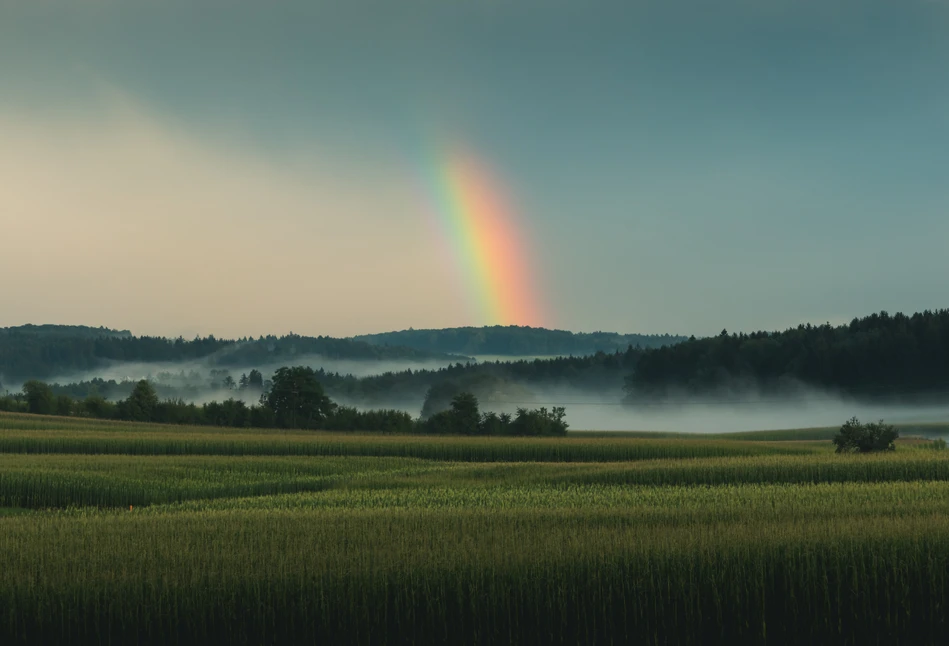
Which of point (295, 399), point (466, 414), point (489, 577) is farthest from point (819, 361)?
point (489, 577)

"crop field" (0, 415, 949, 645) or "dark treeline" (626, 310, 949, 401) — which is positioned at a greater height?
"dark treeline" (626, 310, 949, 401)

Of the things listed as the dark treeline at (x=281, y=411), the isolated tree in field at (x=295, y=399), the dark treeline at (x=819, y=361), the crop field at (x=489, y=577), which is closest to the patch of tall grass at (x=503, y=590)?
the crop field at (x=489, y=577)

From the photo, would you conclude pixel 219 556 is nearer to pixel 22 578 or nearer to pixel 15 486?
pixel 22 578

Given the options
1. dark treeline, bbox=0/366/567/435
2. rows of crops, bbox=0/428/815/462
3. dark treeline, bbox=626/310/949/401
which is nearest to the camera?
rows of crops, bbox=0/428/815/462

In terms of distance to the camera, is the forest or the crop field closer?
the crop field

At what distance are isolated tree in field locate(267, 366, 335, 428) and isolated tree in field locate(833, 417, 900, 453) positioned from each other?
171 feet

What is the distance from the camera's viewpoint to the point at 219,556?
15.2 meters

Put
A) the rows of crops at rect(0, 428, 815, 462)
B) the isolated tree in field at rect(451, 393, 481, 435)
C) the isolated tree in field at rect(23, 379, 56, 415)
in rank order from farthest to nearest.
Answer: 1. the isolated tree in field at rect(23, 379, 56, 415)
2. the isolated tree in field at rect(451, 393, 481, 435)
3. the rows of crops at rect(0, 428, 815, 462)

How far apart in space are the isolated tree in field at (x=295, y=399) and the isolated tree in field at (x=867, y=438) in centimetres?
5220

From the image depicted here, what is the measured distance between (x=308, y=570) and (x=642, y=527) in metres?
6.86

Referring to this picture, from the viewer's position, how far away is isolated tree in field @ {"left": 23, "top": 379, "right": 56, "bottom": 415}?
90.6m

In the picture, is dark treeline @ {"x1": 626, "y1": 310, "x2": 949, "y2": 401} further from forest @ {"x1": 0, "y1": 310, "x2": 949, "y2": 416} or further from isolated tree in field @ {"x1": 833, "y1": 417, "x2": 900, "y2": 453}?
isolated tree in field @ {"x1": 833, "y1": 417, "x2": 900, "y2": 453}

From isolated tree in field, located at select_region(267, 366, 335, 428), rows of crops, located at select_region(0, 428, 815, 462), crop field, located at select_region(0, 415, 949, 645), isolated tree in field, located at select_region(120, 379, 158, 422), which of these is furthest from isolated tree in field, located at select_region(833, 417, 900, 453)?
isolated tree in field, located at select_region(120, 379, 158, 422)

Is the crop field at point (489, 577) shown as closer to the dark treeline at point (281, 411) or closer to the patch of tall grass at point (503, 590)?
the patch of tall grass at point (503, 590)
